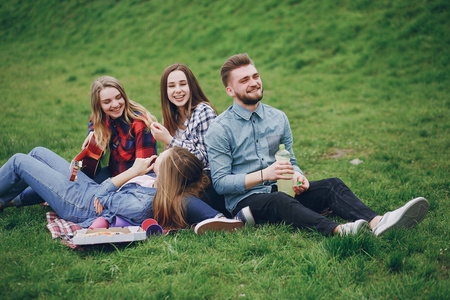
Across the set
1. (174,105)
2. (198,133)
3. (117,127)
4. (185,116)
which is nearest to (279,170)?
(198,133)

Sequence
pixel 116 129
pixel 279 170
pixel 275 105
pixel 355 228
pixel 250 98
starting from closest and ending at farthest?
1. pixel 355 228
2. pixel 279 170
3. pixel 250 98
4. pixel 116 129
5. pixel 275 105

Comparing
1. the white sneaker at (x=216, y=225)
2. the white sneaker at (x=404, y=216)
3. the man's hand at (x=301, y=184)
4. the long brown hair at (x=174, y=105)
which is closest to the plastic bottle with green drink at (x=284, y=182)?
the man's hand at (x=301, y=184)

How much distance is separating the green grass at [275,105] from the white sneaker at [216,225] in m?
0.08

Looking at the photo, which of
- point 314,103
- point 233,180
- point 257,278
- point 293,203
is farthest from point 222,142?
point 314,103

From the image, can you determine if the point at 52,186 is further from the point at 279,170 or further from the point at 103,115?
the point at 279,170

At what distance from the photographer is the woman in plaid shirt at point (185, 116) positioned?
4.79m

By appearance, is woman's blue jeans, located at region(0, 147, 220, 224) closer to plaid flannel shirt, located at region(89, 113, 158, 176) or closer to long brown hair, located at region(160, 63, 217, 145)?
plaid flannel shirt, located at region(89, 113, 158, 176)

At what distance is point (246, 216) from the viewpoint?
13.8 ft

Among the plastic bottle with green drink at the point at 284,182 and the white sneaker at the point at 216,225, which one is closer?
the white sneaker at the point at 216,225

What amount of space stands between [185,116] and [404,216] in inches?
120

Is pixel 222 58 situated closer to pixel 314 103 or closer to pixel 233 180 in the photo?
pixel 314 103

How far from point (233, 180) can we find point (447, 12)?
456 inches

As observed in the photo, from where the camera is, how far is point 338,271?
3.30 metres

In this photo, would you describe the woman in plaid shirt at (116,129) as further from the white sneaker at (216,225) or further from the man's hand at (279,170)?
the man's hand at (279,170)
